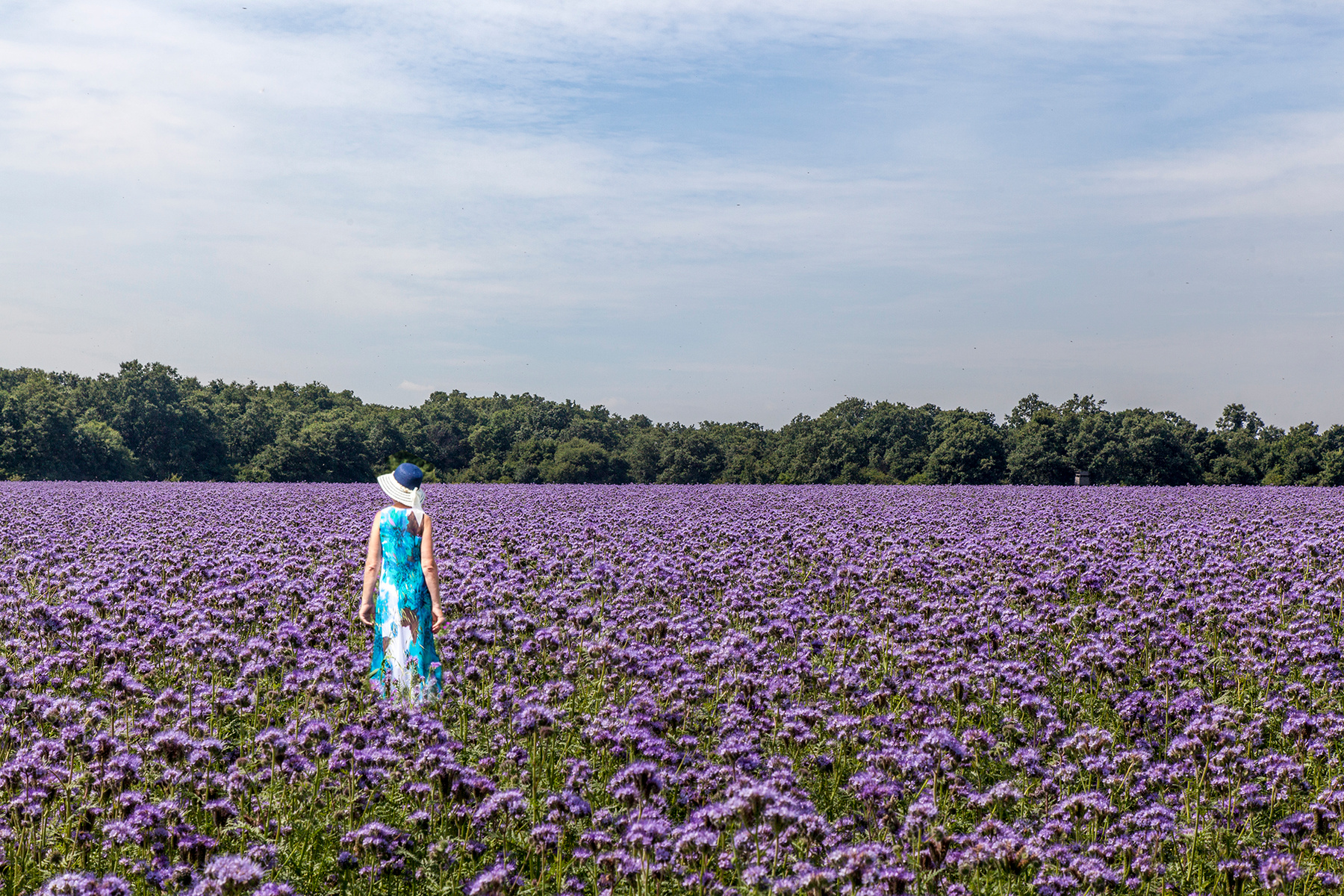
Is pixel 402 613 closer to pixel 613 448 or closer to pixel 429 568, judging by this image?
pixel 429 568

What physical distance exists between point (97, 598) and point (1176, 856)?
8109mm

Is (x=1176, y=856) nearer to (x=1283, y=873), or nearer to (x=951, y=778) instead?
(x=1283, y=873)

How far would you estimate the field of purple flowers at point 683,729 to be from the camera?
4.36 metres

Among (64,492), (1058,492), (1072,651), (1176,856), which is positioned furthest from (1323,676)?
(64,492)

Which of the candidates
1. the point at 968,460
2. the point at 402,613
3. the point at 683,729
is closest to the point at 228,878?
the point at 683,729

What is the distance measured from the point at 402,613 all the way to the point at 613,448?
7970cm

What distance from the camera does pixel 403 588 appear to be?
7441 millimetres

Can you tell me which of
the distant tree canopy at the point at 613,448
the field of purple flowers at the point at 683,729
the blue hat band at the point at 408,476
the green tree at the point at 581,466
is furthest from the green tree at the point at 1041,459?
the blue hat band at the point at 408,476

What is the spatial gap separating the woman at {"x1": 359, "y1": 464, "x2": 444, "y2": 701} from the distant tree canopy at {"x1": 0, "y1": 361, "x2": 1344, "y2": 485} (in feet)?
181

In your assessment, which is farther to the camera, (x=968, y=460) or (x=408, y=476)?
(x=968, y=460)

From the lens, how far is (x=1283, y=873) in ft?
14.3

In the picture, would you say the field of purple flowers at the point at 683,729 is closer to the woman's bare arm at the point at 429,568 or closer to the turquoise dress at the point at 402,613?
the turquoise dress at the point at 402,613

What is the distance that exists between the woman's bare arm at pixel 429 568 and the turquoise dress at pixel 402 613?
9cm

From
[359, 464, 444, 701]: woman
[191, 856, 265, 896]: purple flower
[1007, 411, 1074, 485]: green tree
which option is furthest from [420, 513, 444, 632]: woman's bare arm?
[1007, 411, 1074, 485]: green tree
